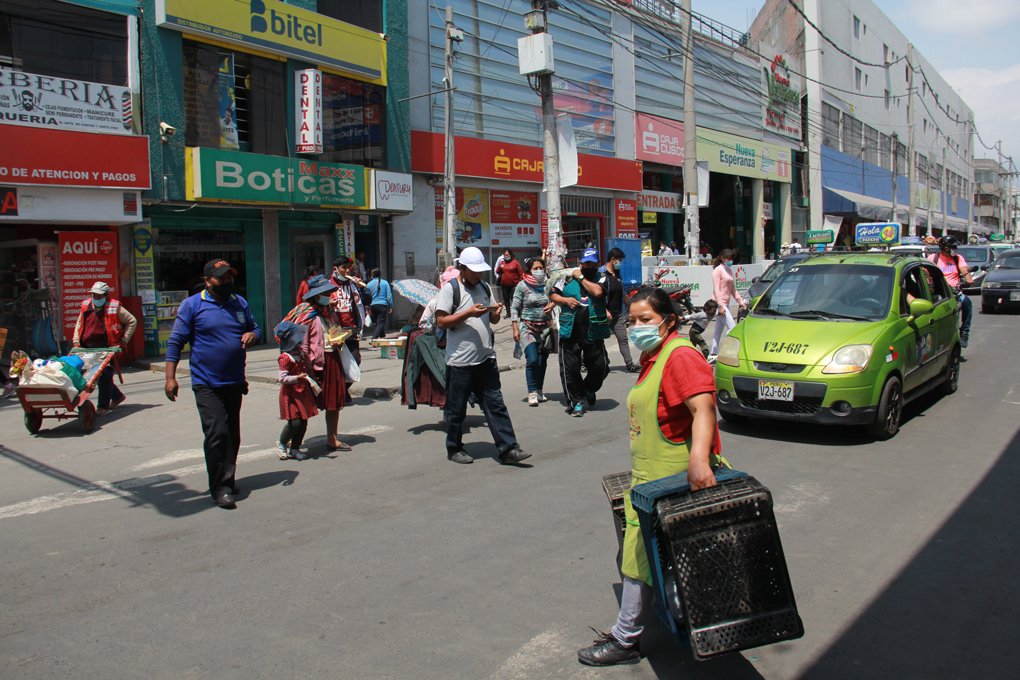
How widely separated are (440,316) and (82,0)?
386 inches

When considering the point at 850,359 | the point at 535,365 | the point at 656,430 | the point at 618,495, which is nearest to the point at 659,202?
the point at 535,365

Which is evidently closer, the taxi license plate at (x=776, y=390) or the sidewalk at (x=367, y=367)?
the taxi license plate at (x=776, y=390)

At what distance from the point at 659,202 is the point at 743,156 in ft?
21.8

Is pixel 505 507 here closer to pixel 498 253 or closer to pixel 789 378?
pixel 789 378

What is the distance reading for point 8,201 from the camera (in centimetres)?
1232

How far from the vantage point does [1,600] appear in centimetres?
458

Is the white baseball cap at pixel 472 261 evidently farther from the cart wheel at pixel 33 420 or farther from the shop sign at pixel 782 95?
the shop sign at pixel 782 95

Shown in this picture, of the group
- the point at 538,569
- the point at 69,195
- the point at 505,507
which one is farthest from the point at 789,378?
the point at 69,195

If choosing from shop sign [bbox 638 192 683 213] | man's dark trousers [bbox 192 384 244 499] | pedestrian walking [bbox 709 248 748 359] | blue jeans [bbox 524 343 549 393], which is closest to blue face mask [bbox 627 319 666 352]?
man's dark trousers [bbox 192 384 244 499]

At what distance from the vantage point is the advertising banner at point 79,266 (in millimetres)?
13602

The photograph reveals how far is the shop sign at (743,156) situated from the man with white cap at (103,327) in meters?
24.6

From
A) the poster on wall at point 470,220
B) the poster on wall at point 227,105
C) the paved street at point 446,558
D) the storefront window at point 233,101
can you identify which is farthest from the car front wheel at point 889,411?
the poster on wall at point 470,220

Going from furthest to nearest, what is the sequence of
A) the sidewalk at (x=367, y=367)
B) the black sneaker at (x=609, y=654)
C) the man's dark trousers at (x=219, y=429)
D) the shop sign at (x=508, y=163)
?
1. the shop sign at (x=508, y=163)
2. the sidewalk at (x=367, y=367)
3. the man's dark trousers at (x=219, y=429)
4. the black sneaker at (x=609, y=654)

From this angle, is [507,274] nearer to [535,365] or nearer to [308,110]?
[308,110]
